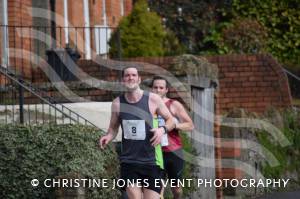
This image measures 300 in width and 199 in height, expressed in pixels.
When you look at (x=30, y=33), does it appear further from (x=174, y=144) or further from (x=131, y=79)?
(x=131, y=79)

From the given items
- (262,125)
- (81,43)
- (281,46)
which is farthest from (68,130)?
(281,46)

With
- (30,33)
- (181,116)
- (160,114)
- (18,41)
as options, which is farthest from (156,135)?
(30,33)

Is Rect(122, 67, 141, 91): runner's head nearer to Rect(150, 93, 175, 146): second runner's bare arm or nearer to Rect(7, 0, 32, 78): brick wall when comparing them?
Rect(150, 93, 175, 146): second runner's bare arm

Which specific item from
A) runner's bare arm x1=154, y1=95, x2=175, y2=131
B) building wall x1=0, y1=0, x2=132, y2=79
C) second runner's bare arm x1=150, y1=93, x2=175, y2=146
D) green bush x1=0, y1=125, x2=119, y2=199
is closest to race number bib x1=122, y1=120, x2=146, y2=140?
second runner's bare arm x1=150, y1=93, x2=175, y2=146

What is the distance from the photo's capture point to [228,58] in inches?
623

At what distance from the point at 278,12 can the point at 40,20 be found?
433 inches

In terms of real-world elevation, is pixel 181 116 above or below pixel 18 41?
below

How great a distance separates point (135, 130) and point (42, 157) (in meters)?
1.49

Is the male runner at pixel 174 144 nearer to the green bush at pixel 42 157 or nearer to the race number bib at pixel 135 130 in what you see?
the green bush at pixel 42 157

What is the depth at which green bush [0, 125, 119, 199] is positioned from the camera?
9.62m

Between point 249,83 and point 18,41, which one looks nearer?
point 18,41

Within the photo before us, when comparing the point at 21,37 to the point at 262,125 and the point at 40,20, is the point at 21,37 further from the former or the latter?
the point at 262,125

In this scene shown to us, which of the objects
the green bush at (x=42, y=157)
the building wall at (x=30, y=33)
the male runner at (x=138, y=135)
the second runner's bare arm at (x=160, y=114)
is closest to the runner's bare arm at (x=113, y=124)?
the male runner at (x=138, y=135)

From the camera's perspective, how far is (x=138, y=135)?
28.4 ft
